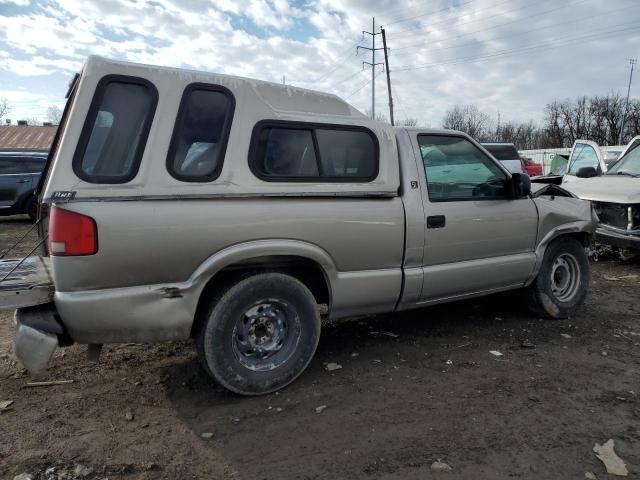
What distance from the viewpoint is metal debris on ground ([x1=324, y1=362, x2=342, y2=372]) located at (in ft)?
12.7

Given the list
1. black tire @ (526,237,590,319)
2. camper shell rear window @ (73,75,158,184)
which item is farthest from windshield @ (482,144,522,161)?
camper shell rear window @ (73,75,158,184)

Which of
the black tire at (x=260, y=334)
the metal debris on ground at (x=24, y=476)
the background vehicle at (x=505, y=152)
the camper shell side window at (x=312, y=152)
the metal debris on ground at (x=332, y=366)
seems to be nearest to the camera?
the metal debris on ground at (x=24, y=476)

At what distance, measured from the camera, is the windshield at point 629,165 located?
811 centimetres

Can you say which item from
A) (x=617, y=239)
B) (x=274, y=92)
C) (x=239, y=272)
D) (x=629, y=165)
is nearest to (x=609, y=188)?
(x=617, y=239)

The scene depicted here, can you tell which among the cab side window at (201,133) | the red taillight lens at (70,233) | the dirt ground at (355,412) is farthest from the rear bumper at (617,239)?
the red taillight lens at (70,233)

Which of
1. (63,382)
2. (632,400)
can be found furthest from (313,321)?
(632,400)

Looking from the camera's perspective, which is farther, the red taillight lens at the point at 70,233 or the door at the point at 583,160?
the door at the point at 583,160

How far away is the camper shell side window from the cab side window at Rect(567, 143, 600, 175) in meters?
7.51

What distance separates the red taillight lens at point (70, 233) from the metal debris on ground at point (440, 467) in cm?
227

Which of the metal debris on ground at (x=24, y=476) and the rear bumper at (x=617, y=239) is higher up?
the rear bumper at (x=617, y=239)

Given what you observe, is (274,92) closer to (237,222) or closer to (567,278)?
(237,222)

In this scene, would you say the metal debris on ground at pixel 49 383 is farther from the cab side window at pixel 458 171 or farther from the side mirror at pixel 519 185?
the side mirror at pixel 519 185

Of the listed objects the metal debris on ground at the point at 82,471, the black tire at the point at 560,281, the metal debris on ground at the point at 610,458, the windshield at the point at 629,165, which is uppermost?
the windshield at the point at 629,165

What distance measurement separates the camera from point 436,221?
3936 millimetres
